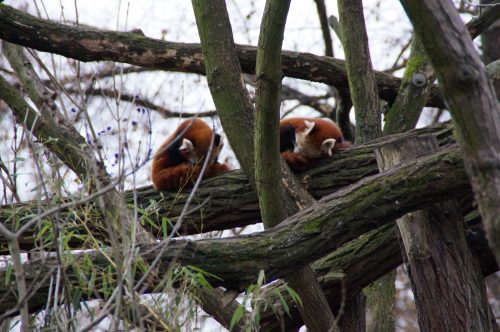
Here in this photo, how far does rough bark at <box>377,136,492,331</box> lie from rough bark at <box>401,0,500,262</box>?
168 centimetres

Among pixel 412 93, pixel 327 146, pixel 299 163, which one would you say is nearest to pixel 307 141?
pixel 327 146

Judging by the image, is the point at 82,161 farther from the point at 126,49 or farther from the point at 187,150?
the point at 187,150

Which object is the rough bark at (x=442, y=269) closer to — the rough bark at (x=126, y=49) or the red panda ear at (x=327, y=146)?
the red panda ear at (x=327, y=146)

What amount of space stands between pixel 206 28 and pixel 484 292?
79.6 inches

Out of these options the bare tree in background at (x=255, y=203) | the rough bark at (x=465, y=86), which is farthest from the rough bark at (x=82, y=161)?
the rough bark at (x=465, y=86)

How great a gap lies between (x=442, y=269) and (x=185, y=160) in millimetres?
2199

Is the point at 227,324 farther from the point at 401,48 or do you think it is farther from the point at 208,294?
the point at 401,48

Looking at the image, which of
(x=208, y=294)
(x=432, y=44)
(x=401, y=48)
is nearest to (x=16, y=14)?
(x=208, y=294)

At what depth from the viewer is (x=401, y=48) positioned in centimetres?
892

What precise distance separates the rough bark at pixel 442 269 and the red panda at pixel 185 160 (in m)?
1.24

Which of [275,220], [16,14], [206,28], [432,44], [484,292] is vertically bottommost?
[484,292]

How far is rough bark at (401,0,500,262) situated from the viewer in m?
1.77

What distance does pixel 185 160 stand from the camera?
16.6 ft

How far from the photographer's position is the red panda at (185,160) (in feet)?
14.5
